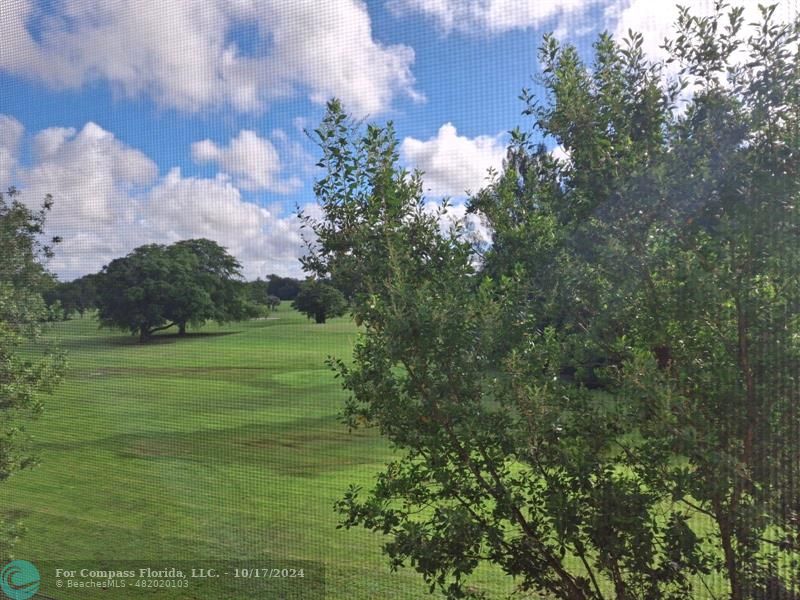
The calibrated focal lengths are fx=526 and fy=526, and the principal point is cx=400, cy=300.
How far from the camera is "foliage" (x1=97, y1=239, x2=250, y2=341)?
2.19 metres

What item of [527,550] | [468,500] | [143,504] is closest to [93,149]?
[143,504]

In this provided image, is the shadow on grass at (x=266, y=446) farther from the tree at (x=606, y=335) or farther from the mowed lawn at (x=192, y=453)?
the tree at (x=606, y=335)

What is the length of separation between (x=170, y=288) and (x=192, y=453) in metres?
0.79

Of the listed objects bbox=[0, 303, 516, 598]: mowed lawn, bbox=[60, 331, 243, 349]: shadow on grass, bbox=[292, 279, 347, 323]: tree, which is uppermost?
bbox=[292, 279, 347, 323]: tree

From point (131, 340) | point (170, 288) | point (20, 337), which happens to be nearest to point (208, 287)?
point (170, 288)

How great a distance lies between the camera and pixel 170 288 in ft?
7.55

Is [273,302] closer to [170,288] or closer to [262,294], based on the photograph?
[262,294]

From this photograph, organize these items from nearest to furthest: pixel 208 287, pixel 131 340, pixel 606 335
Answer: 1. pixel 606 335
2. pixel 208 287
3. pixel 131 340

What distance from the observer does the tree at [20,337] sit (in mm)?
2020

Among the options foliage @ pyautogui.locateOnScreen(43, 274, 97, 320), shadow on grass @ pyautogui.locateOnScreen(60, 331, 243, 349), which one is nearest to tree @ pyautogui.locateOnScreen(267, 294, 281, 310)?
shadow on grass @ pyautogui.locateOnScreen(60, 331, 243, 349)

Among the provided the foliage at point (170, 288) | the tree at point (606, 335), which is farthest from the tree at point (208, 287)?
the tree at point (606, 335)

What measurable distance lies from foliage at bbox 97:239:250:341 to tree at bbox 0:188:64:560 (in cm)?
28

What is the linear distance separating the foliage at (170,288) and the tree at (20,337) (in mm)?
278

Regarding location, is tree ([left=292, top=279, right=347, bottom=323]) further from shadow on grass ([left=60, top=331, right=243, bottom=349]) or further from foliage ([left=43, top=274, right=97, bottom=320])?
foliage ([left=43, top=274, right=97, bottom=320])
